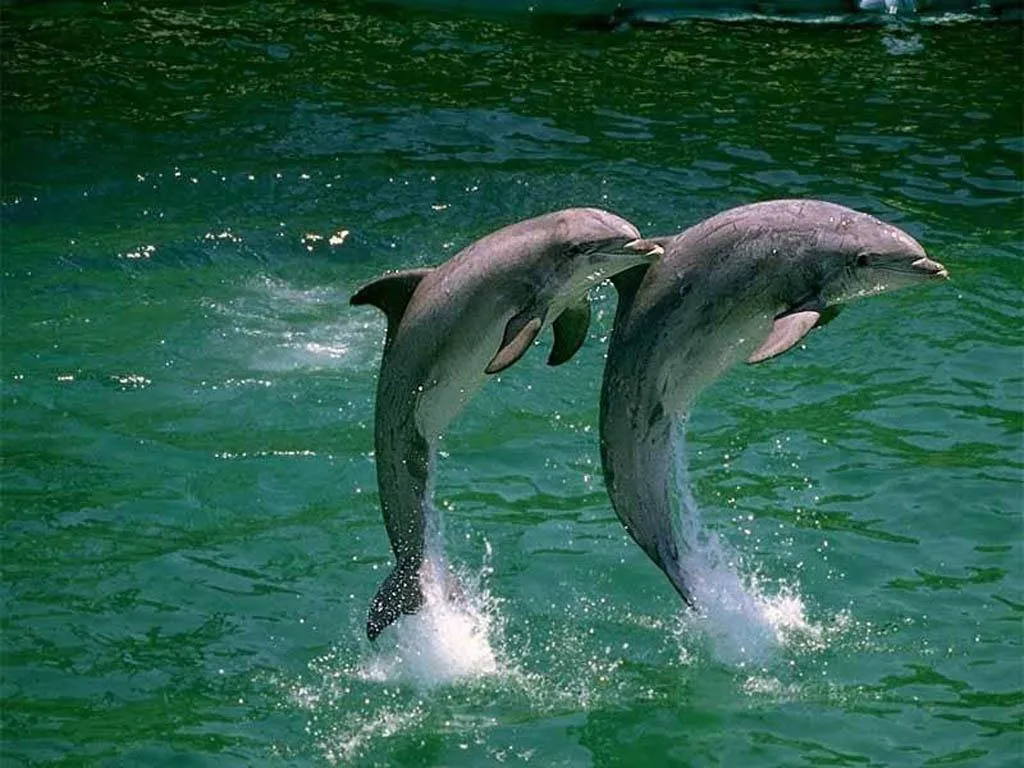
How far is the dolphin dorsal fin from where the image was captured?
280 inches

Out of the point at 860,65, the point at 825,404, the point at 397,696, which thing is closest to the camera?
the point at 397,696

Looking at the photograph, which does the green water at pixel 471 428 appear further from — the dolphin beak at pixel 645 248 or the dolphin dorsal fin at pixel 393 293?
the dolphin beak at pixel 645 248

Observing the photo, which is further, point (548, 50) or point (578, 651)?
point (548, 50)

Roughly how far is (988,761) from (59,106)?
35.3 ft

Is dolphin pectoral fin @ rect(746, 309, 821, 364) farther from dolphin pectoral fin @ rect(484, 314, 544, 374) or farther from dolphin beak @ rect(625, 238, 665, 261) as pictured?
dolphin pectoral fin @ rect(484, 314, 544, 374)

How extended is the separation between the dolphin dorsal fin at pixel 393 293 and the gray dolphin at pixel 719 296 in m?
0.82

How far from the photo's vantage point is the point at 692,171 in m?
14.3

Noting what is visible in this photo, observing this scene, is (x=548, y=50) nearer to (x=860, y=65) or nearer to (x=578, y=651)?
(x=860, y=65)

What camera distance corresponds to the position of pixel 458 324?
7102 mm

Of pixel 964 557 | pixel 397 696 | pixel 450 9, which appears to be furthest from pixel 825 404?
pixel 450 9

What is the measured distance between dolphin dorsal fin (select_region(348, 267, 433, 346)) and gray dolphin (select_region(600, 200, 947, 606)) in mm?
824

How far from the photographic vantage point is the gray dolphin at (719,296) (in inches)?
276

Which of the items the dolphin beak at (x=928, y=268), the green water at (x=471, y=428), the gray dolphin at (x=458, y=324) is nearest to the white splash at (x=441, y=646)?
the green water at (x=471, y=428)

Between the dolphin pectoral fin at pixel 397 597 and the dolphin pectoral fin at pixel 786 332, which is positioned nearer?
the dolphin pectoral fin at pixel 786 332
